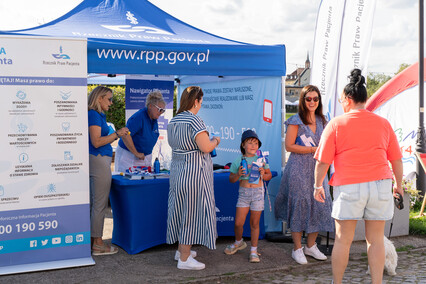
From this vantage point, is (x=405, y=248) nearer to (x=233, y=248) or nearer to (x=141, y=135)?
(x=233, y=248)

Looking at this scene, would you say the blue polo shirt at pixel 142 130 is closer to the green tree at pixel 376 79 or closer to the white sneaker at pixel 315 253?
the white sneaker at pixel 315 253

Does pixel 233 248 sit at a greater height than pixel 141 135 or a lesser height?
lesser

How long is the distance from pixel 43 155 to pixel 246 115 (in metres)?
2.68

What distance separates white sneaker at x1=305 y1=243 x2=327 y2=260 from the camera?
504 centimetres

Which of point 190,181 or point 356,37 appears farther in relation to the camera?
point 356,37

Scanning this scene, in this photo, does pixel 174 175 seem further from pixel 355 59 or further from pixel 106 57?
pixel 355 59

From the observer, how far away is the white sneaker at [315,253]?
198 inches

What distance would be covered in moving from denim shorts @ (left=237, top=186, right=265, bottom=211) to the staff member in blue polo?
61.7 inches

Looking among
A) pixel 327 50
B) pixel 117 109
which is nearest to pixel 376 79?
pixel 117 109

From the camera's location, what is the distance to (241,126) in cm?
646

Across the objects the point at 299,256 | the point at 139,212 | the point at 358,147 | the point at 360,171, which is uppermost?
the point at 358,147

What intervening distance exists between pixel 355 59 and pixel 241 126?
64.6 inches

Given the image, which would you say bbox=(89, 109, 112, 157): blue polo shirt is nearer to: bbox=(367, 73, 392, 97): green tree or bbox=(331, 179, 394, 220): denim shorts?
bbox=(331, 179, 394, 220): denim shorts

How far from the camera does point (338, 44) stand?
21.4 feet
